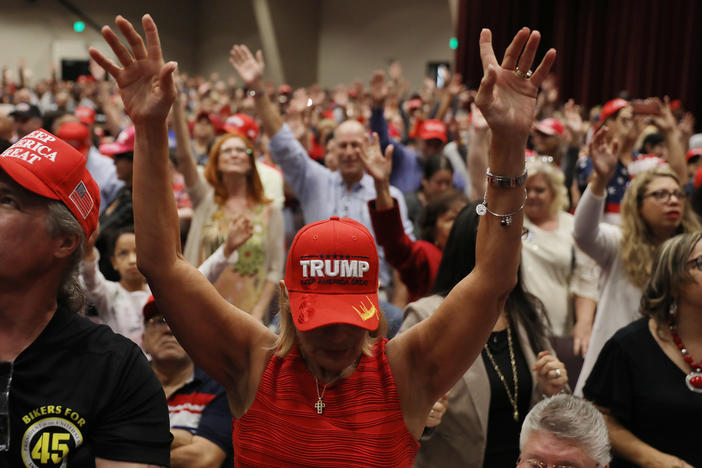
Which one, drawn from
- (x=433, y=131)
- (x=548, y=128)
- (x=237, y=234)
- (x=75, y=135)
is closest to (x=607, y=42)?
(x=548, y=128)

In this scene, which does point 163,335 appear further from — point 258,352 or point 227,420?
point 258,352

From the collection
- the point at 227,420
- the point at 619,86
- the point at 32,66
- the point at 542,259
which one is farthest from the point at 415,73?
the point at 227,420

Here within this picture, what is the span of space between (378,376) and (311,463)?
209 mm

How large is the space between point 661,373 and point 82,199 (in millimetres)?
1668

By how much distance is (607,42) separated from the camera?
14000mm

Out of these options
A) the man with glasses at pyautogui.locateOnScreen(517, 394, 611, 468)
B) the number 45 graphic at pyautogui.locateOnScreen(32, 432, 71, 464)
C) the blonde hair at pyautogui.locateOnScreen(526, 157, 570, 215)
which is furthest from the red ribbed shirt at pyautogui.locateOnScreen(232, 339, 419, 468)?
the blonde hair at pyautogui.locateOnScreen(526, 157, 570, 215)

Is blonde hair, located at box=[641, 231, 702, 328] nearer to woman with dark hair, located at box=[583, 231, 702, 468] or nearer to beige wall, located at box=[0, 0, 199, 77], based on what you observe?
woman with dark hair, located at box=[583, 231, 702, 468]

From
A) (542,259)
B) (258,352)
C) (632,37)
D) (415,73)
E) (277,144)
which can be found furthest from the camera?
(415,73)

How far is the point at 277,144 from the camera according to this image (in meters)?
4.07

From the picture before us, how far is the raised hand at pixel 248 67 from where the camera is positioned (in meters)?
4.06

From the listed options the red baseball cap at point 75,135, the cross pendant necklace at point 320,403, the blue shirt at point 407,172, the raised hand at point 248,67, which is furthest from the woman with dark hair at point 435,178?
the cross pendant necklace at point 320,403

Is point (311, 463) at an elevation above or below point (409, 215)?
above

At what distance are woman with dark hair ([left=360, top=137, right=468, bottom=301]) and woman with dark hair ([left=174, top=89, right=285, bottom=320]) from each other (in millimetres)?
681

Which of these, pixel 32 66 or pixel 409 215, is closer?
pixel 409 215
